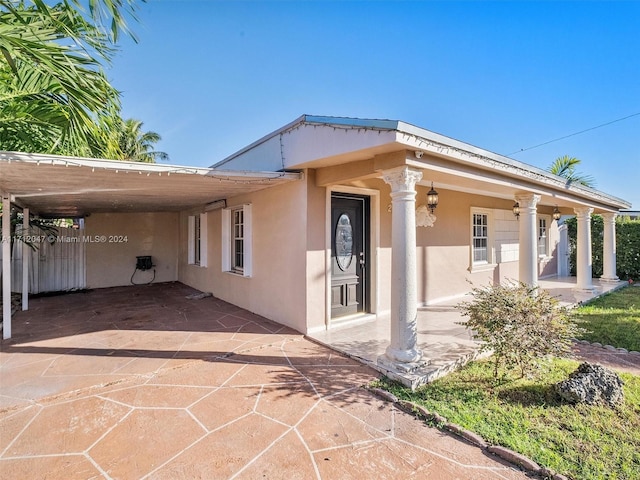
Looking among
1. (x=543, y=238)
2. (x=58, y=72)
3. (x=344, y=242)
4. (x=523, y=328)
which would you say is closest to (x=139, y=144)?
(x=344, y=242)

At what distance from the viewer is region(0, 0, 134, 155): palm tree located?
3.01 metres

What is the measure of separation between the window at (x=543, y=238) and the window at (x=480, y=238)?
A: 4.44m

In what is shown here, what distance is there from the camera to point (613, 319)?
6.67 meters

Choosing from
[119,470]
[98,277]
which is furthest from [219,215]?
[119,470]

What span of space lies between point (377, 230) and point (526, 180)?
10.2 feet

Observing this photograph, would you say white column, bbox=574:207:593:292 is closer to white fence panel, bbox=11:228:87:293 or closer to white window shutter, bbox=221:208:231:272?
white window shutter, bbox=221:208:231:272

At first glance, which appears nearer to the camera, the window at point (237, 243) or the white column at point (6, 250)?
the white column at point (6, 250)

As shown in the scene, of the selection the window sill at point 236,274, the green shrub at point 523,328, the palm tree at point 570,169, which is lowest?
the green shrub at point 523,328

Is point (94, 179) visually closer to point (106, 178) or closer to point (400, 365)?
point (106, 178)

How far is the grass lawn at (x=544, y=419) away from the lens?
2454 millimetres

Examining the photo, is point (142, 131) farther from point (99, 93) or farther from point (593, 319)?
point (593, 319)

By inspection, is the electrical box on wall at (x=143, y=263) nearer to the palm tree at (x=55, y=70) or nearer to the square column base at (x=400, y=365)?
the palm tree at (x=55, y=70)

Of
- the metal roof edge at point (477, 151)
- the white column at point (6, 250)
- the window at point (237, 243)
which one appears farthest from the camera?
the window at point (237, 243)

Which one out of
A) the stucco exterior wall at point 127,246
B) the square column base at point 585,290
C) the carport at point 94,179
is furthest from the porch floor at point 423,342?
the stucco exterior wall at point 127,246
